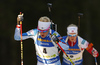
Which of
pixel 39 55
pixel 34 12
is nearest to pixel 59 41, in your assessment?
pixel 39 55

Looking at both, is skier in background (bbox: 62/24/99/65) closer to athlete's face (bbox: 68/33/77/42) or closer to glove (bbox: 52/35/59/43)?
athlete's face (bbox: 68/33/77/42)

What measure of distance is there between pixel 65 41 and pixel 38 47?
0.84 m

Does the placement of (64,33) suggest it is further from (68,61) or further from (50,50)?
(50,50)

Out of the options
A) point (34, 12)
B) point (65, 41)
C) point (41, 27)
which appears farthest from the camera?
point (34, 12)

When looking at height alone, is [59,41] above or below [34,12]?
below

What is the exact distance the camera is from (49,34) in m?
6.64

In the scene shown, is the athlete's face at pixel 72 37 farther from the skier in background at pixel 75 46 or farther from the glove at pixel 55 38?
the glove at pixel 55 38

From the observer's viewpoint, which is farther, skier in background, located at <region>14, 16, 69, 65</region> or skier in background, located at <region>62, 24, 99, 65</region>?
skier in background, located at <region>62, 24, 99, 65</region>

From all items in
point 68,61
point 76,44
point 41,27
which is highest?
point 41,27

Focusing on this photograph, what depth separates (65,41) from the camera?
7168mm

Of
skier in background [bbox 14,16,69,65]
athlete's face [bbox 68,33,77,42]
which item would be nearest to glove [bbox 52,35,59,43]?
skier in background [bbox 14,16,69,65]

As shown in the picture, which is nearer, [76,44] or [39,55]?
[39,55]

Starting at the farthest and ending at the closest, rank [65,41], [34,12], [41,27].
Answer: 1. [34,12]
2. [65,41]
3. [41,27]

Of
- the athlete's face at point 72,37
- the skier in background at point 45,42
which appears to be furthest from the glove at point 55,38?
the athlete's face at point 72,37
